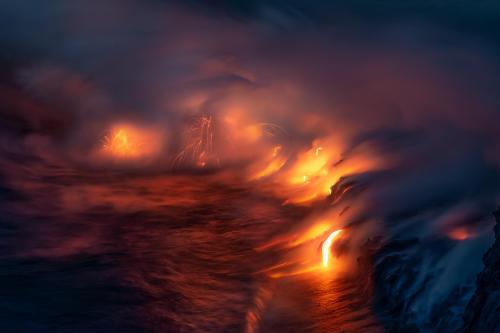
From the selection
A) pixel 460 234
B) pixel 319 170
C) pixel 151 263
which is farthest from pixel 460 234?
pixel 319 170

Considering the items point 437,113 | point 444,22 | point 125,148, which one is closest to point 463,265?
point 437,113

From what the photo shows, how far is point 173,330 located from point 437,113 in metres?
3.99

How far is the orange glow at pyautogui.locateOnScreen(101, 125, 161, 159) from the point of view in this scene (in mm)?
8363

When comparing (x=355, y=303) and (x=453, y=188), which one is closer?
(x=355, y=303)

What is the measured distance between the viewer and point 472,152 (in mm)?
5816

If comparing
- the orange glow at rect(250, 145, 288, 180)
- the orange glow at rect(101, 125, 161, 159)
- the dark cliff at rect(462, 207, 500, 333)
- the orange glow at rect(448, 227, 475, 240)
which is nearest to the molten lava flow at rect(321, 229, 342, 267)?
the orange glow at rect(448, 227, 475, 240)

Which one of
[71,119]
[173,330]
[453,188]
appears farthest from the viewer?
[71,119]

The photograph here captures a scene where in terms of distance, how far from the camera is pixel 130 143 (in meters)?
8.64

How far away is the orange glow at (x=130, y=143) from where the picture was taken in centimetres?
836

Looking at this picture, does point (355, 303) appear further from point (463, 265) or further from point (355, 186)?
point (355, 186)

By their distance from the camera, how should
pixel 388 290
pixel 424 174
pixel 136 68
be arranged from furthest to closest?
pixel 136 68
pixel 424 174
pixel 388 290

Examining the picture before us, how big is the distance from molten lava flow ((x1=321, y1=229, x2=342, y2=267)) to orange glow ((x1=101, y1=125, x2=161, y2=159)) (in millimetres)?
3380

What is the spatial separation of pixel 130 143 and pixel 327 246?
3.88 m

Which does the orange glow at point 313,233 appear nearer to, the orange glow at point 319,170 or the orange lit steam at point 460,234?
the orange glow at point 319,170
